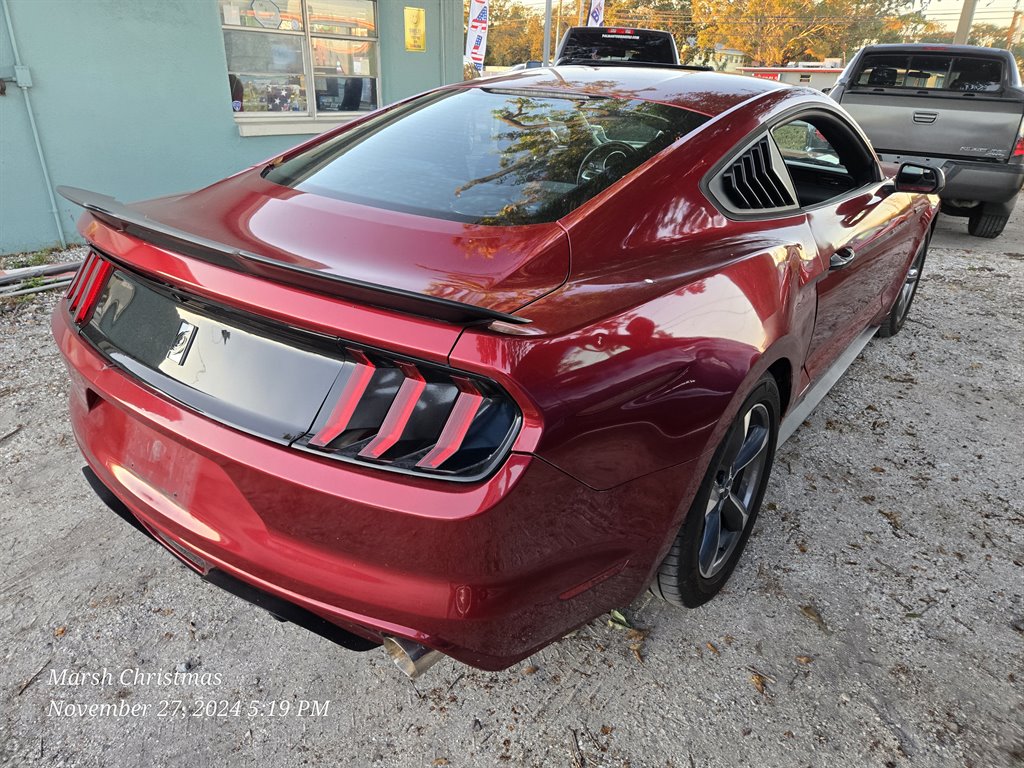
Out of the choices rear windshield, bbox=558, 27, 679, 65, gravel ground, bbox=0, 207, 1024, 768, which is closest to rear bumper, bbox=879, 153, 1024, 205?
rear windshield, bbox=558, 27, 679, 65

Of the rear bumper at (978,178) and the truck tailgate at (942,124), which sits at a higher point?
the truck tailgate at (942,124)

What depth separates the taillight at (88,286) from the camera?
2.00 m

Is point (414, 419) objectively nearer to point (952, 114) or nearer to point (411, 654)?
point (411, 654)

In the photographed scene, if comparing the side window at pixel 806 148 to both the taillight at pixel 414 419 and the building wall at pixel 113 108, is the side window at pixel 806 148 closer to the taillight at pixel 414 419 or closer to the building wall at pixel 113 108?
the taillight at pixel 414 419

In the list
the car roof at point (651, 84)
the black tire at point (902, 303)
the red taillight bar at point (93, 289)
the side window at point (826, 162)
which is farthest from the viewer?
the black tire at point (902, 303)

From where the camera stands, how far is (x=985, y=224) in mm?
8016

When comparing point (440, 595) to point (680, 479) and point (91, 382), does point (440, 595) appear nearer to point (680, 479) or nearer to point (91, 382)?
point (680, 479)

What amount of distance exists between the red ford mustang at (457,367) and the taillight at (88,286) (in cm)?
1

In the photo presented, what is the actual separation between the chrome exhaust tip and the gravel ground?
38 centimetres

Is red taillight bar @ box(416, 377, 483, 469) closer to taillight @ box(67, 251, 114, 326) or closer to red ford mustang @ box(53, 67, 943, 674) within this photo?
red ford mustang @ box(53, 67, 943, 674)

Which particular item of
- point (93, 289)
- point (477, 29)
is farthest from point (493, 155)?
point (477, 29)

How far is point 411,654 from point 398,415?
0.56 m

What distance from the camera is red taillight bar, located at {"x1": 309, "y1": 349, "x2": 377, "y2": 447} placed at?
146 cm

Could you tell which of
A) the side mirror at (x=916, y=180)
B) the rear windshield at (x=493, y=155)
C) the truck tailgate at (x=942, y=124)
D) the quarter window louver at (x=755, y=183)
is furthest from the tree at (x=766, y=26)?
the rear windshield at (x=493, y=155)
